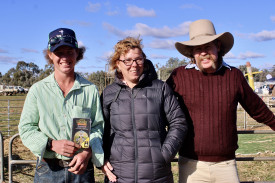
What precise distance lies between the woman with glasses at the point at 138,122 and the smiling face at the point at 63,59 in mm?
358

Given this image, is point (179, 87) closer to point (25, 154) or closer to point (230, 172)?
point (230, 172)

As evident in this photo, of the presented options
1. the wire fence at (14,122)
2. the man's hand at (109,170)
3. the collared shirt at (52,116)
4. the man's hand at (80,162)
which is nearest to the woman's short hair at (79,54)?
the collared shirt at (52,116)

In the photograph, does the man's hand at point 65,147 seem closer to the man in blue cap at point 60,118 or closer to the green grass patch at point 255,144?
the man in blue cap at point 60,118

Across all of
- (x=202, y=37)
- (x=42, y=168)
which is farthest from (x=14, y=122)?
(x=202, y=37)

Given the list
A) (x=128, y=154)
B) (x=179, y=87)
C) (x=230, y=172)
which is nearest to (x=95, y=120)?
(x=128, y=154)

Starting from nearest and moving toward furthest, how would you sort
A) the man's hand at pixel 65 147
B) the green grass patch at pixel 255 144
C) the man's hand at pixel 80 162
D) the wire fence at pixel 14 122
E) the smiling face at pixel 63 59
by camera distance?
1. the man's hand at pixel 65 147
2. the man's hand at pixel 80 162
3. the smiling face at pixel 63 59
4. the green grass patch at pixel 255 144
5. the wire fence at pixel 14 122

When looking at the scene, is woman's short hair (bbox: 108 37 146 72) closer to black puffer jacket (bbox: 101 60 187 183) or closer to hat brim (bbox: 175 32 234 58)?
black puffer jacket (bbox: 101 60 187 183)

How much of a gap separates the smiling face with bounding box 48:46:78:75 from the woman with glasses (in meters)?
0.36

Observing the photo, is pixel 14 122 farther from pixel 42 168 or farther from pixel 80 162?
pixel 80 162

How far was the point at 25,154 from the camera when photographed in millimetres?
8523

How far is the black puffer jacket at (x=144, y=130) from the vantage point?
7.96 feet

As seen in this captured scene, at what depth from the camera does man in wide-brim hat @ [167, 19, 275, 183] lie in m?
2.71

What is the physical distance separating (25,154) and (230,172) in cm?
703

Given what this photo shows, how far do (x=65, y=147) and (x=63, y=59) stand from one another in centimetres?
70
